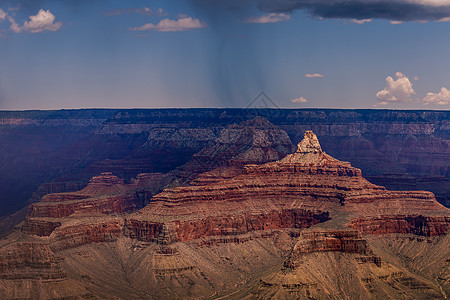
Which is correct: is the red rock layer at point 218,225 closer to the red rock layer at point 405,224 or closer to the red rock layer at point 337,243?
the red rock layer at point 405,224

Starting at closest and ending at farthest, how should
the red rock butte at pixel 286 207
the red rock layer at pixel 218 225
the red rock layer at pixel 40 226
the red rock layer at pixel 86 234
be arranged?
the red rock layer at pixel 86 234, the red rock layer at pixel 218 225, the red rock butte at pixel 286 207, the red rock layer at pixel 40 226

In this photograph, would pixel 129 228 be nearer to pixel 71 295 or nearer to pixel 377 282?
pixel 71 295

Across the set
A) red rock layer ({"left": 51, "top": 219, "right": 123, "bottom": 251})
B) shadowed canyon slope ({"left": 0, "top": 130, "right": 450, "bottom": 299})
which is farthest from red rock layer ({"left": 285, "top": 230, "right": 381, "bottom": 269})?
red rock layer ({"left": 51, "top": 219, "right": 123, "bottom": 251})

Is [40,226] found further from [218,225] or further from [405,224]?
[405,224]

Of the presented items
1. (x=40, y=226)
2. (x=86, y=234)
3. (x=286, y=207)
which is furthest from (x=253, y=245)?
(x=40, y=226)

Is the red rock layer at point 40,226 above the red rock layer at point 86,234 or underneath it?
above

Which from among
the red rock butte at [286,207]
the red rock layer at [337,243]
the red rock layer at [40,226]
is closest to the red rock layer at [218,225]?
the red rock butte at [286,207]

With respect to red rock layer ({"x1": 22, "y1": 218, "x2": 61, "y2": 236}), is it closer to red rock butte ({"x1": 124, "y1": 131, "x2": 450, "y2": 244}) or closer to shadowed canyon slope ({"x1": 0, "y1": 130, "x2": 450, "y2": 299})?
shadowed canyon slope ({"x1": 0, "y1": 130, "x2": 450, "y2": 299})
